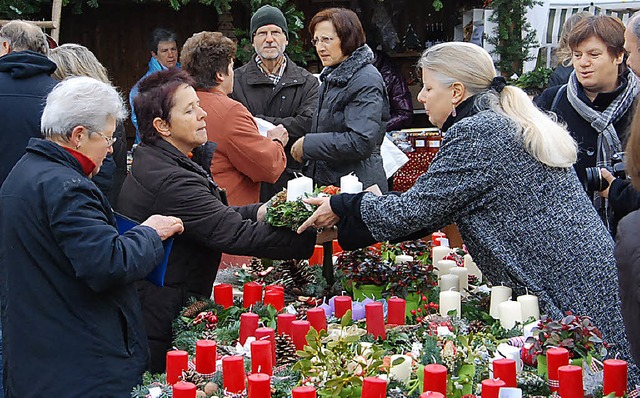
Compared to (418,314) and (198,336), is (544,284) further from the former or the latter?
(198,336)

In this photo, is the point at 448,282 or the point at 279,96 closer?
the point at 448,282

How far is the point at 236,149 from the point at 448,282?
4.56 feet

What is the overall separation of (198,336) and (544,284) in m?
1.09

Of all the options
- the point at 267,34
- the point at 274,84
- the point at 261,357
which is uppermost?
the point at 267,34

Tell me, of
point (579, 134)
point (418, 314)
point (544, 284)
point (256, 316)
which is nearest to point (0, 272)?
point (256, 316)

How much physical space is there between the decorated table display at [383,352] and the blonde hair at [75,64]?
1.93m

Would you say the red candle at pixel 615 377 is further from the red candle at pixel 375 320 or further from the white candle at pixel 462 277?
the white candle at pixel 462 277

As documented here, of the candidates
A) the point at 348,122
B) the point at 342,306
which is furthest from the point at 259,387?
the point at 348,122

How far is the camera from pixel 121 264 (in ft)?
7.88

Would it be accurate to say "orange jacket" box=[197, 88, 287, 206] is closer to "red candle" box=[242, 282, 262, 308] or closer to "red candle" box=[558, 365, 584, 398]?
"red candle" box=[242, 282, 262, 308]

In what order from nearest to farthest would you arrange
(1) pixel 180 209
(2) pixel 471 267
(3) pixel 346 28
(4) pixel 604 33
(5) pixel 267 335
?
(5) pixel 267 335 < (1) pixel 180 209 < (2) pixel 471 267 < (4) pixel 604 33 < (3) pixel 346 28

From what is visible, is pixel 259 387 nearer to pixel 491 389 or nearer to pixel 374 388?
pixel 374 388

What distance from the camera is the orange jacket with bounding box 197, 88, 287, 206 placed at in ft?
12.8

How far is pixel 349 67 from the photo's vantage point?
441 cm
